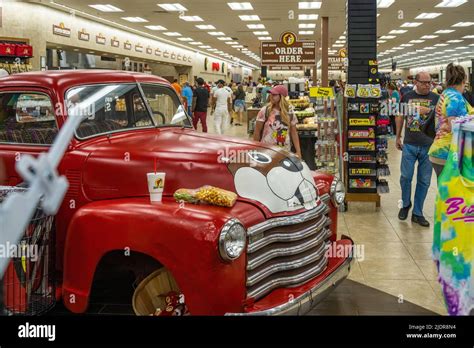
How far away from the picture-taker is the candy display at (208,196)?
2887 mm

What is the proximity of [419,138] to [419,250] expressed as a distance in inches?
52.3

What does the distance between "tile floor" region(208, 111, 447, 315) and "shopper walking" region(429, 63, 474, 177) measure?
909mm

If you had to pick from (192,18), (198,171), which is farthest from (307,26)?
(198,171)

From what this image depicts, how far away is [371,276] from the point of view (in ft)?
14.4

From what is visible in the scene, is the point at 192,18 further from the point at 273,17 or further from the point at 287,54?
the point at 287,54

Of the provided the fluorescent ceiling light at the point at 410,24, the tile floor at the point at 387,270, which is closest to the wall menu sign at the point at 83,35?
the fluorescent ceiling light at the point at 410,24

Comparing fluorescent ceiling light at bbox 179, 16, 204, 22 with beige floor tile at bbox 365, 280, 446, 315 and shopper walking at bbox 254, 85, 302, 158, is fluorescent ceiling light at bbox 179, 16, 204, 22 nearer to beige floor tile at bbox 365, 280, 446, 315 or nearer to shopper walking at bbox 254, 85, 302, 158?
shopper walking at bbox 254, 85, 302, 158

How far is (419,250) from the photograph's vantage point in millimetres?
5047

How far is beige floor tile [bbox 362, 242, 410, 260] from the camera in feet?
16.1

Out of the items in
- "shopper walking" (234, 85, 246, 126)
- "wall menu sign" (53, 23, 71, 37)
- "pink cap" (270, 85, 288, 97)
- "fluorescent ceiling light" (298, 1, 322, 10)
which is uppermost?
"fluorescent ceiling light" (298, 1, 322, 10)

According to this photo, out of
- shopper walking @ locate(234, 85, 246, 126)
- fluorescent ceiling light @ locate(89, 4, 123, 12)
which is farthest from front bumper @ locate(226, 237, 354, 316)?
shopper walking @ locate(234, 85, 246, 126)

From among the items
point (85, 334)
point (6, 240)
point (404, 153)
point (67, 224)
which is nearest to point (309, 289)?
point (85, 334)

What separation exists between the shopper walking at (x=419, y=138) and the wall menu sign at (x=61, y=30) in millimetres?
12886

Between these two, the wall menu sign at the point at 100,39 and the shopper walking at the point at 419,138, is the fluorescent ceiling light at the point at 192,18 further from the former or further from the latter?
the shopper walking at the point at 419,138
